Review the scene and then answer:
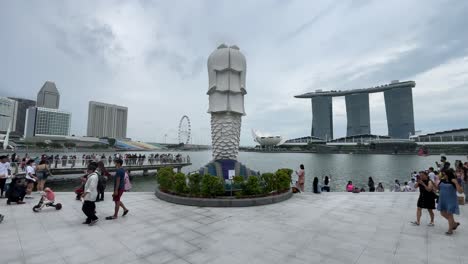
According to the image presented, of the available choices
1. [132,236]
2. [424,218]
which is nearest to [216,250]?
[132,236]

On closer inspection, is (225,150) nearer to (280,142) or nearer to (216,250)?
Result: (216,250)

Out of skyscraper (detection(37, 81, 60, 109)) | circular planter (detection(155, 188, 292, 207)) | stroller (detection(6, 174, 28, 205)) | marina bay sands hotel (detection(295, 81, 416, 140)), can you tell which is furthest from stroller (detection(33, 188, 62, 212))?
skyscraper (detection(37, 81, 60, 109))

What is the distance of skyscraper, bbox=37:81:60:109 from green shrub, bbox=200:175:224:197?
185715 millimetres

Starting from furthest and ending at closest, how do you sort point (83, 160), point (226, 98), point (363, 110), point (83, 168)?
point (363, 110) → point (83, 160) → point (83, 168) → point (226, 98)

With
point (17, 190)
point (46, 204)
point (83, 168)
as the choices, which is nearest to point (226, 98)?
point (46, 204)

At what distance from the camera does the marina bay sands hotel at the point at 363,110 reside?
144375mm

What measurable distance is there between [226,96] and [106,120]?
14864cm

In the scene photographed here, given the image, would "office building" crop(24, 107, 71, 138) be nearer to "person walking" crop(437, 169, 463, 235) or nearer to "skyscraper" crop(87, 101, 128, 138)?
"skyscraper" crop(87, 101, 128, 138)

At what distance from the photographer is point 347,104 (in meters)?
170

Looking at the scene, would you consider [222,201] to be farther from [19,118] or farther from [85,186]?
[19,118]

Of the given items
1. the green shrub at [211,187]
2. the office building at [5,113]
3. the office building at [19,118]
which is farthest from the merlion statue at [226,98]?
Result: the office building at [19,118]

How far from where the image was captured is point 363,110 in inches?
6388

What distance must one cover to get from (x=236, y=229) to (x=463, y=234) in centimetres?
562

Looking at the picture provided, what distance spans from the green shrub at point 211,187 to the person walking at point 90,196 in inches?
146
